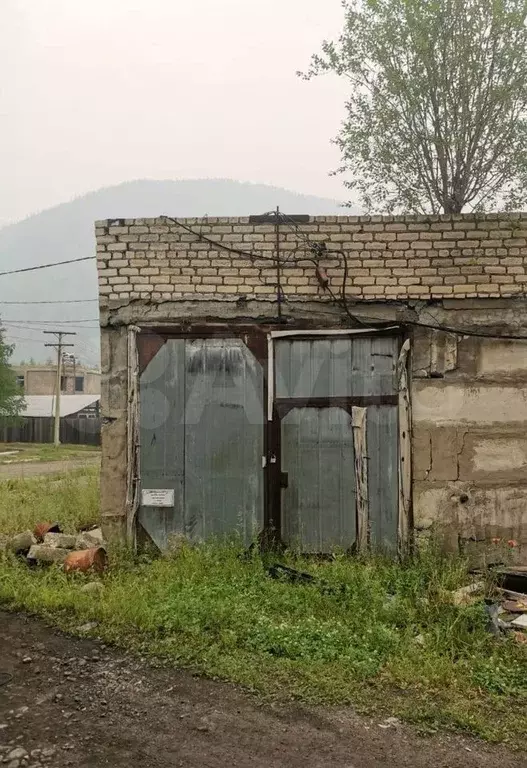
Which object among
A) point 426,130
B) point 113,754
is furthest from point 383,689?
point 426,130

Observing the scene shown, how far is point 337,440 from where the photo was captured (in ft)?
19.8

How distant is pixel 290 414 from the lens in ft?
19.9

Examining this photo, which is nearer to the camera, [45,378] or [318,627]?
[318,627]

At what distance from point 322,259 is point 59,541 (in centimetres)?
388

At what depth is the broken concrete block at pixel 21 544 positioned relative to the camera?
19.8 ft

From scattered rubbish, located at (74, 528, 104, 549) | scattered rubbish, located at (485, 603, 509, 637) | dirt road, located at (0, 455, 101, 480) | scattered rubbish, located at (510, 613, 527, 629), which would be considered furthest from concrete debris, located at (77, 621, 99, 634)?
dirt road, located at (0, 455, 101, 480)

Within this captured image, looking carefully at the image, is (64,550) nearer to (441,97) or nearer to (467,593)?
(467,593)

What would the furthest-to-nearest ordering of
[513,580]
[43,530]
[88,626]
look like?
[43,530] → [513,580] → [88,626]

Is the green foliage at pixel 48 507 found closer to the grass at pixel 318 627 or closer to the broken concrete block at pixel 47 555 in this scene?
the broken concrete block at pixel 47 555

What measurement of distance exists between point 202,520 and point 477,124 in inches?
438

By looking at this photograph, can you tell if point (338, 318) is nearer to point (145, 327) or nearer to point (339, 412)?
point (339, 412)

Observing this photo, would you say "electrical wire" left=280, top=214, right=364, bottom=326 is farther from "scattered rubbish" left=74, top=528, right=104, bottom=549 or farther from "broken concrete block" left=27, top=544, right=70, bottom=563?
"broken concrete block" left=27, top=544, right=70, bottom=563

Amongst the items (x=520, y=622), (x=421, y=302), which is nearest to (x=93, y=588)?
(x=520, y=622)

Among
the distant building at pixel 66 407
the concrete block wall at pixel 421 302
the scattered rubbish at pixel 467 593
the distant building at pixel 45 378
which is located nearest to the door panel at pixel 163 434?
the concrete block wall at pixel 421 302
